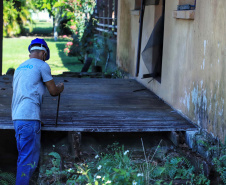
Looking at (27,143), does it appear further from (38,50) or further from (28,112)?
(38,50)

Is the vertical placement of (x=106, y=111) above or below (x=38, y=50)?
below

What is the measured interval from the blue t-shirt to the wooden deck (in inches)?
34.5

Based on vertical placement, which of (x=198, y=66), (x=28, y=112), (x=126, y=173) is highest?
(x=198, y=66)

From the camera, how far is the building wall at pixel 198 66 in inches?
193

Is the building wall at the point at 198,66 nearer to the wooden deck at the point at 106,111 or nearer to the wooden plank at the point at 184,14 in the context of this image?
the wooden plank at the point at 184,14

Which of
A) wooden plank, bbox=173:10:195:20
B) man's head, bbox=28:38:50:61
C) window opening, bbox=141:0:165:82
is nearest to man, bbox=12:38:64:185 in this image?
man's head, bbox=28:38:50:61

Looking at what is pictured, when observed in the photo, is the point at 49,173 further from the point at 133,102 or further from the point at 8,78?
the point at 8,78

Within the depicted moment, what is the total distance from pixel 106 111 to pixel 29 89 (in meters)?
2.14

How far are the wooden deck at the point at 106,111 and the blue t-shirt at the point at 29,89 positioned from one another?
2.87 ft

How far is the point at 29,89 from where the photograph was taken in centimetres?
463

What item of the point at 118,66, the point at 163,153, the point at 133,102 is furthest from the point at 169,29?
the point at 118,66

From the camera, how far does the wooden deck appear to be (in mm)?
5598

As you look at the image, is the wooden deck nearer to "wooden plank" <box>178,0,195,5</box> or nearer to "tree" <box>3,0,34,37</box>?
"wooden plank" <box>178,0,195,5</box>

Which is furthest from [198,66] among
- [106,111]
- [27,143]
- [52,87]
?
[27,143]
